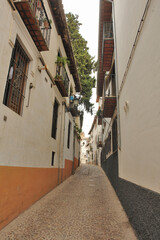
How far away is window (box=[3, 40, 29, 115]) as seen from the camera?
4115mm

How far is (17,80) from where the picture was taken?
4.49m

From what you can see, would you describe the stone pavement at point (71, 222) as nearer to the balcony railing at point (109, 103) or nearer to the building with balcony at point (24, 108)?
the building with balcony at point (24, 108)

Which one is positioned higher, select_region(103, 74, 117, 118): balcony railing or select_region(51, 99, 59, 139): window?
select_region(103, 74, 117, 118): balcony railing

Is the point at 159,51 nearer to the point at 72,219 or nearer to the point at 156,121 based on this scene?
the point at 156,121

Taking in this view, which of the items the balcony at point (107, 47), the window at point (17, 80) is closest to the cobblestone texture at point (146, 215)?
the window at point (17, 80)

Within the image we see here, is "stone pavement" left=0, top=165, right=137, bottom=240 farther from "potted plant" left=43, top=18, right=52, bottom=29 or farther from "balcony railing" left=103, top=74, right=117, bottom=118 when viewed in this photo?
"potted plant" left=43, top=18, right=52, bottom=29

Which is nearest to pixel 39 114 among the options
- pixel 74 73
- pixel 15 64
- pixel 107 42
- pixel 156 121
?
pixel 15 64

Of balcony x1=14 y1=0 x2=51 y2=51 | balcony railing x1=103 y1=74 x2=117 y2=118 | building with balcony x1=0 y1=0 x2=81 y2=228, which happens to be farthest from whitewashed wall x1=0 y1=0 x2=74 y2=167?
balcony railing x1=103 y1=74 x2=117 y2=118

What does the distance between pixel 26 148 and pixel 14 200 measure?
1362 mm

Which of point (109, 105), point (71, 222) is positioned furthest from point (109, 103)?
point (71, 222)

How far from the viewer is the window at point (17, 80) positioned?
4115 millimetres

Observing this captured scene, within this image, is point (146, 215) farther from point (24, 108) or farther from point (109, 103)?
point (109, 103)

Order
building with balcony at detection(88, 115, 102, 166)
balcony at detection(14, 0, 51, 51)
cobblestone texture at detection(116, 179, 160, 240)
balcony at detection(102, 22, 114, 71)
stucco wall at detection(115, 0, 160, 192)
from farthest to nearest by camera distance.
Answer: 1. building with balcony at detection(88, 115, 102, 166)
2. balcony at detection(102, 22, 114, 71)
3. balcony at detection(14, 0, 51, 51)
4. stucco wall at detection(115, 0, 160, 192)
5. cobblestone texture at detection(116, 179, 160, 240)

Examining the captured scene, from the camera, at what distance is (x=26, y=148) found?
4727 mm
